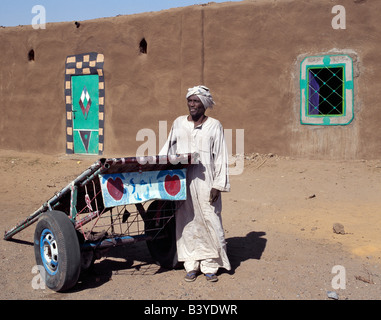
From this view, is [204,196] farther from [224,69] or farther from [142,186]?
[224,69]

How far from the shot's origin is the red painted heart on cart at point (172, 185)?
3.88m

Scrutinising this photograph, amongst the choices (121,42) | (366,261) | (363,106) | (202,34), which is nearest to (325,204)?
(366,261)

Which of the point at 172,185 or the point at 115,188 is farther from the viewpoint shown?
the point at 172,185

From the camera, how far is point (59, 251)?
3572mm

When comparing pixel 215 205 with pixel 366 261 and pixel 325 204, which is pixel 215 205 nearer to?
pixel 366 261

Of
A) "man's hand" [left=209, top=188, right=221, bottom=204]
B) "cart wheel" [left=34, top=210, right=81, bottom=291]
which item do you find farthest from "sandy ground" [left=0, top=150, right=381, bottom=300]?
"man's hand" [left=209, top=188, right=221, bottom=204]

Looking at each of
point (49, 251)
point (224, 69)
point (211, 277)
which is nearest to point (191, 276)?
point (211, 277)

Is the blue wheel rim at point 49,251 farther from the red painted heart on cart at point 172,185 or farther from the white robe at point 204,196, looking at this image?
the white robe at point 204,196

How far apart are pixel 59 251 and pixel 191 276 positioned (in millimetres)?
1118

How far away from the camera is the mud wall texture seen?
28.7 ft

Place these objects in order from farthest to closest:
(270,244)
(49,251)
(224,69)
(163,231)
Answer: (224,69), (270,244), (163,231), (49,251)

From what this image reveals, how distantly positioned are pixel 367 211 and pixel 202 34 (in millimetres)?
5389

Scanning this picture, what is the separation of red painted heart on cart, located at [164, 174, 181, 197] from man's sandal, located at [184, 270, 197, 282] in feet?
2.30

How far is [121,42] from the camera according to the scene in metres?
10.9
